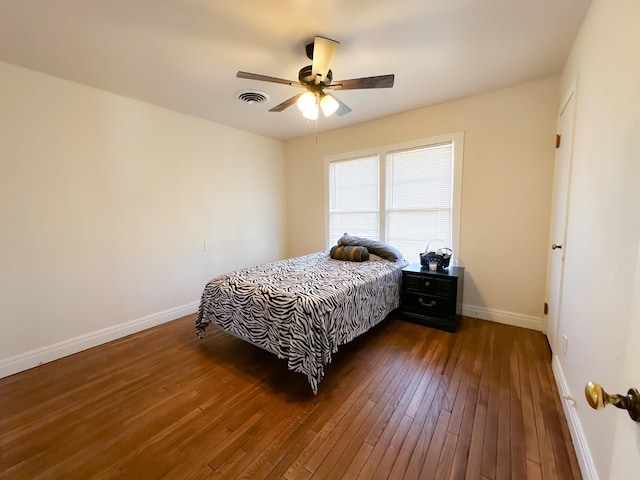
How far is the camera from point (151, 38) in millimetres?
1918

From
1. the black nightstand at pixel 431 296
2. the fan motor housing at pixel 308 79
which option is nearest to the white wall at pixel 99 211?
the fan motor housing at pixel 308 79

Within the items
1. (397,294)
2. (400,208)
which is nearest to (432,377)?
(397,294)

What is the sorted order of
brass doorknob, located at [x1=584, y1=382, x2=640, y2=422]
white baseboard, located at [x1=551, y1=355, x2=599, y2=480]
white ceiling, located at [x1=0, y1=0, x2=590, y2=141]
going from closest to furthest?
1. brass doorknob, located at [x1=584, y1=382, x2=640, y2=422]
2. white baseboard, located at [x1=551, y1=355, x2=599, y2=480]
3. white ceiling, located at [x1=0, y1=0, x2=590, y2=141]

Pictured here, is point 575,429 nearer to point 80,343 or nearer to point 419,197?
point 419,197

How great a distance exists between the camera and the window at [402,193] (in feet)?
10.5

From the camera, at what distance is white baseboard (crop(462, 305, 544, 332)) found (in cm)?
278

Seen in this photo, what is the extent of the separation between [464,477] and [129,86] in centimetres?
393

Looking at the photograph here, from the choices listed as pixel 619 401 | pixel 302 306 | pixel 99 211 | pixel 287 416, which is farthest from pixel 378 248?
pixel 99 211

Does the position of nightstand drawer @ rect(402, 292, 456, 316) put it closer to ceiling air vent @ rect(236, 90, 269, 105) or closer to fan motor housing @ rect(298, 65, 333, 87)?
fan motor housing @ rect(298, 65, 333, 87)

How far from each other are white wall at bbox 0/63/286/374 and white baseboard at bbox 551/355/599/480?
370cm

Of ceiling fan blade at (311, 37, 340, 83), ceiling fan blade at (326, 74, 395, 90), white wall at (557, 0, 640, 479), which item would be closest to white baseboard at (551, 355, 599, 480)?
white wall at (557, 0, 640, 479)

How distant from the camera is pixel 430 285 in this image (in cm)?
291

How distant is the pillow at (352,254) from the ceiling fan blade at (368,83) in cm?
183

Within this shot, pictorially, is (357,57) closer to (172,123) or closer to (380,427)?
(172,123)
